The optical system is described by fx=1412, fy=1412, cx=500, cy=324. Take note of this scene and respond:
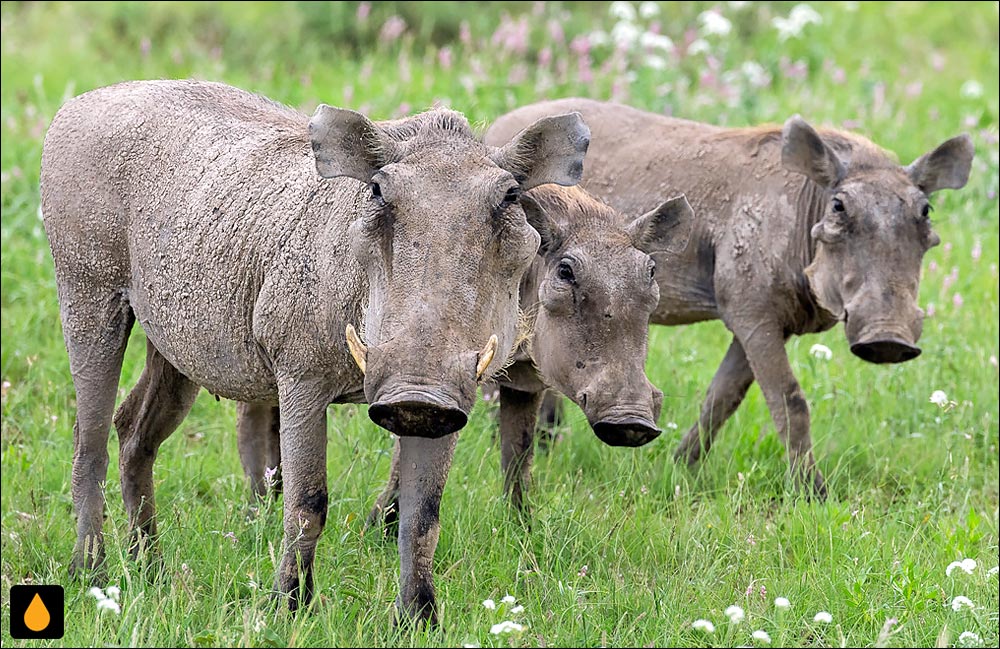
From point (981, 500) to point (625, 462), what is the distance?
1803mm

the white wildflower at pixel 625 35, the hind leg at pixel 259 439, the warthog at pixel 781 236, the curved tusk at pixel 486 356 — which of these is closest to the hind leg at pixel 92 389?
the hind leg at pixel 259 439

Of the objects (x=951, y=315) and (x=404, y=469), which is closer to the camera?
(x=404, y=469)

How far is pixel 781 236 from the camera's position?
676 centimetres

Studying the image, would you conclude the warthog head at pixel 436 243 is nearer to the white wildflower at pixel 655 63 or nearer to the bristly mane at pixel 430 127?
the bristly mane at pixel 430 127

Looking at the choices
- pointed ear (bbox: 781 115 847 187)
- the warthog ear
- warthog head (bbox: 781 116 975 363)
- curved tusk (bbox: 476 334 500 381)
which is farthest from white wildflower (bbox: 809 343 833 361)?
curved tusk (bbox: 476 334 500 381)

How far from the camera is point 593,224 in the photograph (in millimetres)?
5102

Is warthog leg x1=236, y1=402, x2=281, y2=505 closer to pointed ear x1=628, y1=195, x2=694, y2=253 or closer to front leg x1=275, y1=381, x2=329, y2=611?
front leg x1=275, y1=381, x2=329, y2=611

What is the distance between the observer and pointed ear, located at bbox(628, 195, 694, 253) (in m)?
5.17

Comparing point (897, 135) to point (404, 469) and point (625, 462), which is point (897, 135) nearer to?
point (625, 462)

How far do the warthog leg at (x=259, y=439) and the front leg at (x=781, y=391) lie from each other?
225cm

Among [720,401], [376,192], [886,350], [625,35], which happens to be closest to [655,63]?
[625,35]

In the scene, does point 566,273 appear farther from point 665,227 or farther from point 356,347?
point 356,347

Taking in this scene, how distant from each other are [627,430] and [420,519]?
2.42ft

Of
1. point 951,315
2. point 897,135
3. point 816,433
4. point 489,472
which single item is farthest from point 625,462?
point 897,135
